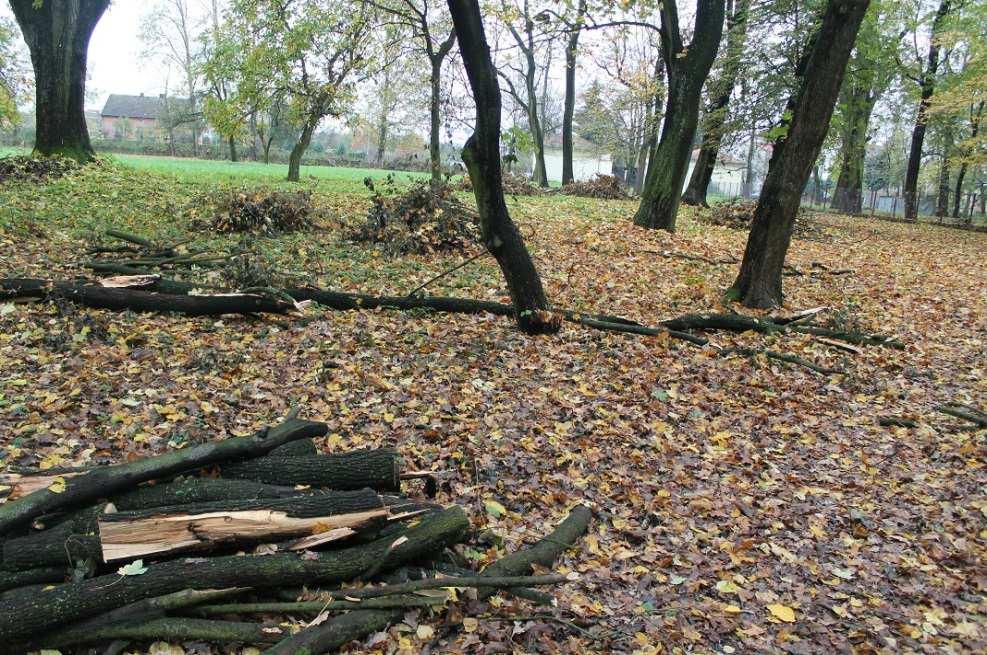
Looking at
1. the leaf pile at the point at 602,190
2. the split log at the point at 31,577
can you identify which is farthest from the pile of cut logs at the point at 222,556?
the leaf pile at the point at 602,190

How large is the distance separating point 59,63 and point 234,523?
15.7 metres

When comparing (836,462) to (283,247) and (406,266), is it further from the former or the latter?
(283,247)

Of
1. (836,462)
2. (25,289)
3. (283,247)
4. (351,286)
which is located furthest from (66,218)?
(836,462)

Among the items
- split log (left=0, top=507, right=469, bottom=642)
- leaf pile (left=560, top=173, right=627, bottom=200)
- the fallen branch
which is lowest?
split log (left=0, top=507, right=469, bottom=642)

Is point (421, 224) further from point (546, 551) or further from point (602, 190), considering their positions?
point (602, 190)

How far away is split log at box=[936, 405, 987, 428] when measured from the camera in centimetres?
607

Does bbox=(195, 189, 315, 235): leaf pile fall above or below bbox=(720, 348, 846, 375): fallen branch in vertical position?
above

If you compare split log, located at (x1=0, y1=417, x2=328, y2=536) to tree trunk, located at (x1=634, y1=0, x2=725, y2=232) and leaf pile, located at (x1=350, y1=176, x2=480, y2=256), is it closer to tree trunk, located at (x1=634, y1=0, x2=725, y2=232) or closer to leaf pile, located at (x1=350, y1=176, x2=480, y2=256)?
leaf pile, located at (x1=350, y1=176, x2=480, y2=256)

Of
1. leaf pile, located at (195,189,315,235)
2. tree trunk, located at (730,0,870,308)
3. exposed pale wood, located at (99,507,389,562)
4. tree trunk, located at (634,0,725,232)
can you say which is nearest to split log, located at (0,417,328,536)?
exposed pale wood, located at (99,507,389,562)

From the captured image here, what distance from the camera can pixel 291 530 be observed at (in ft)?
11.5

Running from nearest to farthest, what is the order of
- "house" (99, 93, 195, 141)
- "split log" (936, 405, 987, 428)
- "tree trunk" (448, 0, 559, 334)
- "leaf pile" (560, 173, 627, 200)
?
"split log" (936, 405, 987, 428), "tree trunk" (448, 0, 559, 334), "leaf pile" (560, 173, 627, 200), "house" (99, 93, 195, 141)

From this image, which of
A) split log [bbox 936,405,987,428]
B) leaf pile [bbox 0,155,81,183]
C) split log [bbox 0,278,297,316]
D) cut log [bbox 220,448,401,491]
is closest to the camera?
cut log [bbox 220,448,401,491]

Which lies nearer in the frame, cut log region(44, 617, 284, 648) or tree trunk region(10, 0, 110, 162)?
cut log region(44, 617, 284, 648)

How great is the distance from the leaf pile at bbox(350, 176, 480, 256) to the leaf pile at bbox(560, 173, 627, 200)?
536 inches
